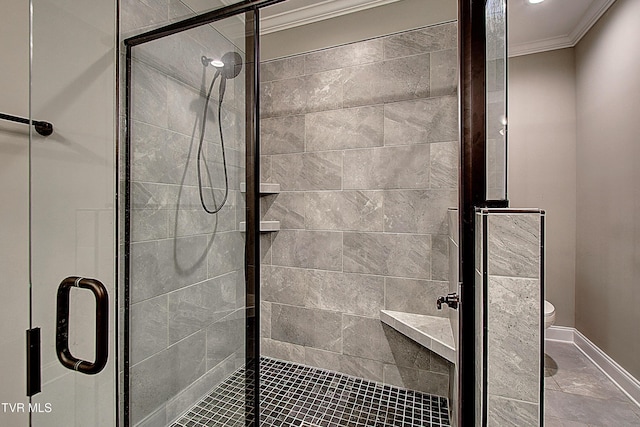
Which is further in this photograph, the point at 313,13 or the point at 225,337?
the point at 313,13

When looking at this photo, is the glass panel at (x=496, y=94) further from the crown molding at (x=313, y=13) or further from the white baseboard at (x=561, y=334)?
the white baseboard at (x=561, y=334)

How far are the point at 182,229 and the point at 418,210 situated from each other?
136 cm

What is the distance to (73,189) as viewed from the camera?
111 cm

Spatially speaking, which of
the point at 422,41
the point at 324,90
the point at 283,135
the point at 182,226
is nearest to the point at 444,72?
the point at 422,41

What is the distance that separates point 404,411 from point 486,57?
1769 millimetres

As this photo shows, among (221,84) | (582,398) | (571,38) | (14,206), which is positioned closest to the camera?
(14,206)

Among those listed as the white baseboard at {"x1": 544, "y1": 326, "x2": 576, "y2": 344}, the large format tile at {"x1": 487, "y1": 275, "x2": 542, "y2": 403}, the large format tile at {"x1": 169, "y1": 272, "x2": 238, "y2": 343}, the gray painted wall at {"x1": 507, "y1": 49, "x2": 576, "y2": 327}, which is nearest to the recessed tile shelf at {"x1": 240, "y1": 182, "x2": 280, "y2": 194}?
the large format tile at {"x1": 169, "y1": 272, "x2": 238, "y2": 343}

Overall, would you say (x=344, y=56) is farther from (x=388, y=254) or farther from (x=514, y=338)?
(x=514, y=338)

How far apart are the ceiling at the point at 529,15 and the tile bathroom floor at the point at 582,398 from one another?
2.43 meters

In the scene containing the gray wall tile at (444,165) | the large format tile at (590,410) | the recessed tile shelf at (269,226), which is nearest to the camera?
the large format tile at (590,410)

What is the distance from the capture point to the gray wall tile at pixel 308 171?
223 centimetres

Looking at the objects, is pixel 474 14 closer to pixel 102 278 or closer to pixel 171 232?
pixel 171 232

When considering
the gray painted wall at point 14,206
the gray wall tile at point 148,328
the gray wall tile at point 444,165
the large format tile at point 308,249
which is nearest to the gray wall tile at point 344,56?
the gray wall tile at point 444,165

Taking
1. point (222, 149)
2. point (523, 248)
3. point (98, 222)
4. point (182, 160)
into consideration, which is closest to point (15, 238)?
point (98, 222)
